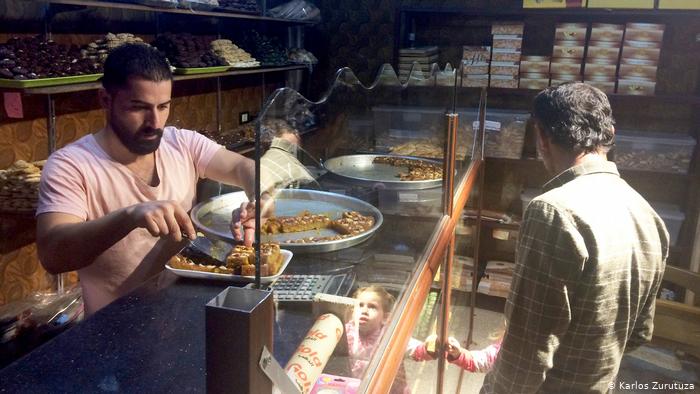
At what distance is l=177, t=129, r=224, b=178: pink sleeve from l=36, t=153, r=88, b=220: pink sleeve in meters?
0.44

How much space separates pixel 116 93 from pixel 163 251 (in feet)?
1.62

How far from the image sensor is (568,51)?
3.43 meters

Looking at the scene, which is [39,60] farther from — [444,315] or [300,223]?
[444,315]

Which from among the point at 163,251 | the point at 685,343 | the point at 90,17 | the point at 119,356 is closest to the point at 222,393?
the point at 119,356

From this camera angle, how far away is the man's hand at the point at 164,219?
1180 mm

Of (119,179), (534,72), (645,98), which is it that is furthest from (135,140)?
(645,98)

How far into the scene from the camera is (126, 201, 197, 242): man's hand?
118cm

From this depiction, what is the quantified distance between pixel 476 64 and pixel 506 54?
181 millimetres

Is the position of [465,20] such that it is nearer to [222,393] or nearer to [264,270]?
[264,270]

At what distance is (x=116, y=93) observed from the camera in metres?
1.72

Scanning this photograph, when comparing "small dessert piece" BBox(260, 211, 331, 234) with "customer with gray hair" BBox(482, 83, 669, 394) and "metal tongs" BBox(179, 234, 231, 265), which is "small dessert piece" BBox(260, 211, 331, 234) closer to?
"metal tongs" BBox(179, 234, 231, 265)

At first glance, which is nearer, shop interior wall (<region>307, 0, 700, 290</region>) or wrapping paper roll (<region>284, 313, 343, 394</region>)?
wrapping paper roll (<region>284, 313, 343, 394</region>)

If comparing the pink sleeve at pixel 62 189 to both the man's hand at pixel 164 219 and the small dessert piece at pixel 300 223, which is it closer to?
the man's hand at pixel 164 219

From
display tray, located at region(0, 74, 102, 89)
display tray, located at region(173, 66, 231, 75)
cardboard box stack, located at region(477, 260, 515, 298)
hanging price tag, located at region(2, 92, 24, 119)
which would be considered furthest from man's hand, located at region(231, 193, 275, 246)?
cardboard box stack, located at region(477, 260, 515, 298)
